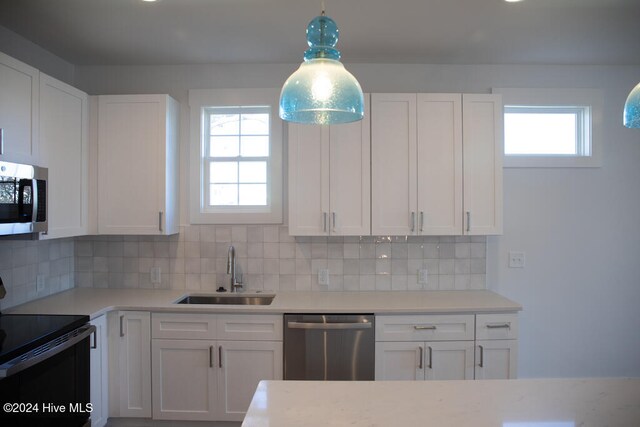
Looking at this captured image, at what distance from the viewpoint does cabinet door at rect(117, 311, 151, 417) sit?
2447 mm

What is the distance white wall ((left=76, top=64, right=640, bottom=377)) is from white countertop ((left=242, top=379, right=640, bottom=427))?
5.74 ft

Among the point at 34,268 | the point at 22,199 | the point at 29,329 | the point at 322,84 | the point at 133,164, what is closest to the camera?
the point at 322,84

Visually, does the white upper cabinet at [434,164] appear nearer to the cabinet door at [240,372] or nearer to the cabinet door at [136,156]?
the cabinet door at [240,372]

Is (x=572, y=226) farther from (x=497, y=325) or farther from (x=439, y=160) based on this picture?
(x=439, y=160)

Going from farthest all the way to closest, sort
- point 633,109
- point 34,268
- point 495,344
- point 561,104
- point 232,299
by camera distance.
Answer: point 561,104 < point 232,299 < point 34,268 < point 495,344 < point 633,109

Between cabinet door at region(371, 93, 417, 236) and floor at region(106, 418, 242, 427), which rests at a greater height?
cabinet door at region(371, 93, 417, 236)

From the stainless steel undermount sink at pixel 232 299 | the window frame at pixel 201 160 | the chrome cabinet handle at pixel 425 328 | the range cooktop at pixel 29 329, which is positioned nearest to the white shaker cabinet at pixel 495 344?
the chrome cabinet handle at pixel 425 328

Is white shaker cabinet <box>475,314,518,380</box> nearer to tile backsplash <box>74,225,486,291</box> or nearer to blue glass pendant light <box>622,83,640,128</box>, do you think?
tile backsplash <box>74,225,486,291</box>

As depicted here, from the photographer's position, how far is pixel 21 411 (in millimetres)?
1632

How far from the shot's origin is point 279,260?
2.98m

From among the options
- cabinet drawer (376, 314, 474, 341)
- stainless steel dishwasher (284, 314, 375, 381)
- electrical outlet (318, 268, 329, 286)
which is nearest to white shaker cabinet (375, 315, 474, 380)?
cabinet drawer (376, 314, 474, 341)

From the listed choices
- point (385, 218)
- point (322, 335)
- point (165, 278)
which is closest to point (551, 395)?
point (322, 335)

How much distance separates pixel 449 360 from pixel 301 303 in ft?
3.39

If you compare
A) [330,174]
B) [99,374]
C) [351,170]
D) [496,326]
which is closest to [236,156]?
[330,174]
